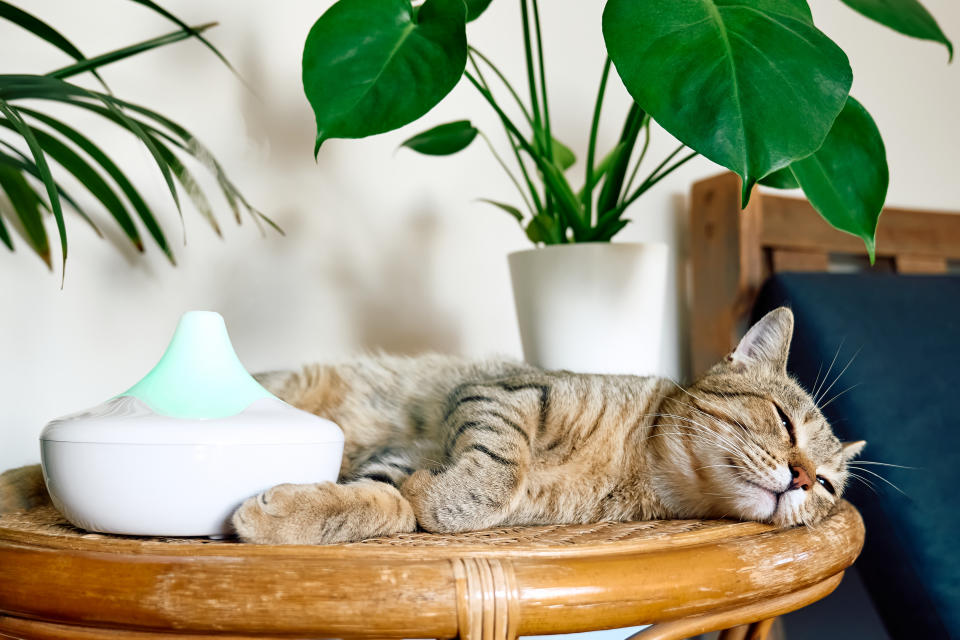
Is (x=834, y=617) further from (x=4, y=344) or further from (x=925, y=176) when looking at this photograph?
(x=4, y=344)

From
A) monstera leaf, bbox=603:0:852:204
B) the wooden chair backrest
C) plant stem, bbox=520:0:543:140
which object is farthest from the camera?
the wooden chair backrest

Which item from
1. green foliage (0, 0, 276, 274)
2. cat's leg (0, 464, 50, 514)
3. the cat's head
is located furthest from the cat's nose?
cat's leg (0, 464, 50, 514)

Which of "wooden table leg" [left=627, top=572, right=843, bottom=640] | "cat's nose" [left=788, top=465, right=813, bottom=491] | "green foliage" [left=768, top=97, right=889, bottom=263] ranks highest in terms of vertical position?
"green foliage" [left=768, top=97, right=889, bottom=263]

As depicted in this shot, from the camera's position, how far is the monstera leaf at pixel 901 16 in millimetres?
869

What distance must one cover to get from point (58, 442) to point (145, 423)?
73 millimetres

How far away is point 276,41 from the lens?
1.18 meters

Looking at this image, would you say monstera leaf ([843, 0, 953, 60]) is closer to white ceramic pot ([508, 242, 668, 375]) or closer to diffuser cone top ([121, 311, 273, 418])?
white ceramic pot ([508, 242, 668, 375])

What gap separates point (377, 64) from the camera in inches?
25.9

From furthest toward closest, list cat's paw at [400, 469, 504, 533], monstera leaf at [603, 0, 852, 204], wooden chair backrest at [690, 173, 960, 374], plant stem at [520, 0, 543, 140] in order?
wooden chair backrest at [690, 173, 960, 374] → plant stem at [520, 0, 543, 140] → cat's paw at [400, 469, 504, 533] → monstera leaf at [603, 0, 852, 204]

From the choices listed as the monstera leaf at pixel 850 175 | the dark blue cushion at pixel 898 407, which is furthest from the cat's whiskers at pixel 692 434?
the dark blue cushion at pixel 898 407

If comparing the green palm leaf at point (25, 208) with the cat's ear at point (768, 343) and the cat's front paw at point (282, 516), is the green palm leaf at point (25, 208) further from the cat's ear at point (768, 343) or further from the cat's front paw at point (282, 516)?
the cat's ear at point (768, 343)

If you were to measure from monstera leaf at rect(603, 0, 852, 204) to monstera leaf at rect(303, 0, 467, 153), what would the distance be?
17cm

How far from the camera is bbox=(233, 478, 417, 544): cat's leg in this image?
549 mm

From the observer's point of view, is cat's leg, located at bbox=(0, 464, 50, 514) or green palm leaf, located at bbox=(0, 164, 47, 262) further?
green palm leaf, located at bbox=(0, 164, 47, 262)
